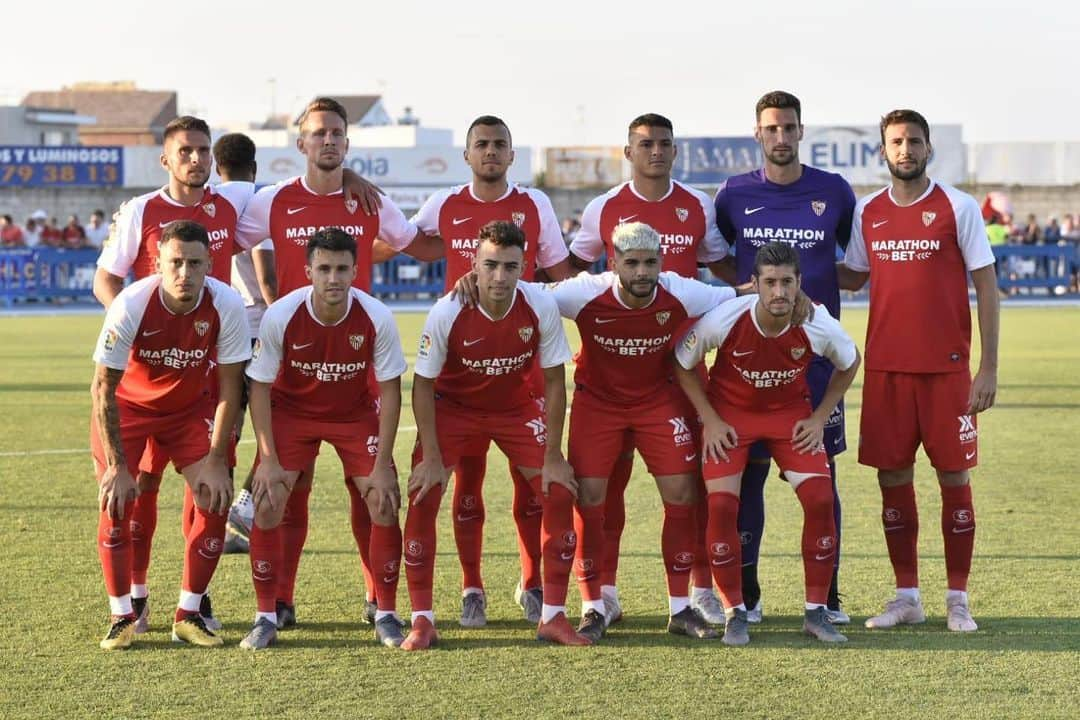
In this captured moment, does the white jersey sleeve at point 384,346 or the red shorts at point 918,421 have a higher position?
the white jersey sleeve at point 384,346

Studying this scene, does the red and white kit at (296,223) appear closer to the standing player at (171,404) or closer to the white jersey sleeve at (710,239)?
the standing player at (171,404)

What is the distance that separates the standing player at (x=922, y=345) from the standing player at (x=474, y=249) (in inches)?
56.8

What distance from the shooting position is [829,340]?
6246mm

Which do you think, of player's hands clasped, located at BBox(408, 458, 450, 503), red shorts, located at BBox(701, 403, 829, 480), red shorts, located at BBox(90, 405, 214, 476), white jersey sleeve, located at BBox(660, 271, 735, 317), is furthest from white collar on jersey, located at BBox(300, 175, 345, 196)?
red shorts, located at BBox(701, 403, 829, 480)

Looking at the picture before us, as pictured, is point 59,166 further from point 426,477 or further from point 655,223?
point 426,477

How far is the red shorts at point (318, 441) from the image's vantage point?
6.28 metres

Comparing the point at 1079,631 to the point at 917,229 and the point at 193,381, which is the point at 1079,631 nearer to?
the point at 917,229

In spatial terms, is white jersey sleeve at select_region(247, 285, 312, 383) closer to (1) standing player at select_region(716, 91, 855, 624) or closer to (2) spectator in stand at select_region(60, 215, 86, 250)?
(1) standing player at select_region(716, 91, 855, 624)

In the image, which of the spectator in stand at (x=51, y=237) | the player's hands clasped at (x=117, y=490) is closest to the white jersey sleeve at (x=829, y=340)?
the player's hands clasped at (x=117, y=490)

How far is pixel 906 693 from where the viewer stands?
5363 millimetres

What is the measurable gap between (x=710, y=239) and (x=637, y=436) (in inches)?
40.1

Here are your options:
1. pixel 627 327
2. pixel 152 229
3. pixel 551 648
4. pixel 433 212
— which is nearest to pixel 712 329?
pixel 627 327

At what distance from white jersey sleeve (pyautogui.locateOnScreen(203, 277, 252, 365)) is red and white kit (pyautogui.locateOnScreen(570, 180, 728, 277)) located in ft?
5.31

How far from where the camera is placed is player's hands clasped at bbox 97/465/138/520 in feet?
19.8
